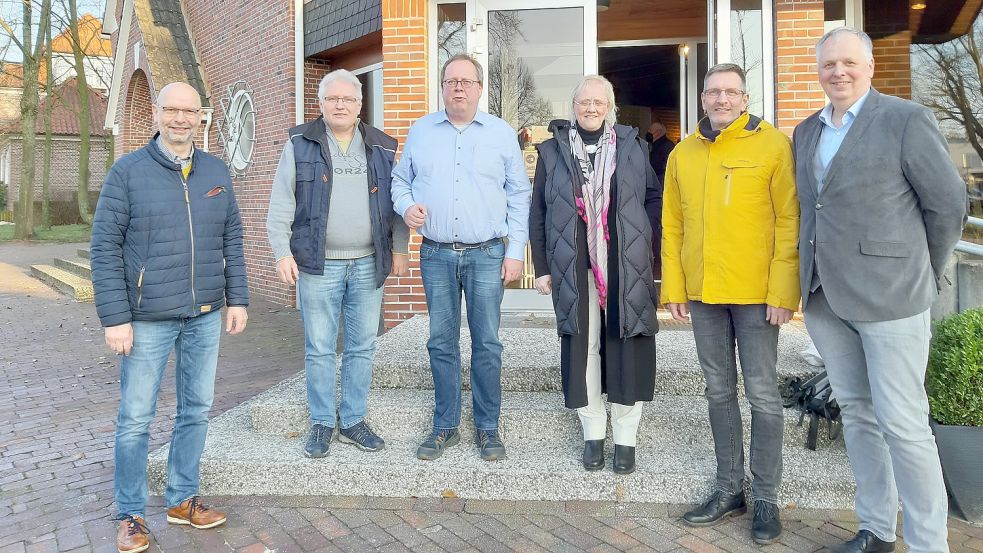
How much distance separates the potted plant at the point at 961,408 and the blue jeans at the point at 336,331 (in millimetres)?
2824

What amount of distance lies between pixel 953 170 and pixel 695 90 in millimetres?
5374

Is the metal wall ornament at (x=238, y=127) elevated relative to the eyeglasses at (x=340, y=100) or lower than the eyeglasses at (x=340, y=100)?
Answer: elevated

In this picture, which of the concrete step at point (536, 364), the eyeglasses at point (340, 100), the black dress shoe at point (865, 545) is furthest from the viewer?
the concrete step at point (536, 364)

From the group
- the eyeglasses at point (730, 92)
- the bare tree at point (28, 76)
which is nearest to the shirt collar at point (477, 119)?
the eyeglasses at point (730, 92)

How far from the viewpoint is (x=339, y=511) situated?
3.68m

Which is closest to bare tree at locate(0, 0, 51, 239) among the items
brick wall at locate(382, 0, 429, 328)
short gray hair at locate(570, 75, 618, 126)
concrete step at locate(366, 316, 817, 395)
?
brick wall at locate(382, 0, 429, 328)

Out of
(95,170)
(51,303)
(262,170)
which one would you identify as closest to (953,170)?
(262,170)

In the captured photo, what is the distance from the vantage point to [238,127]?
11.3 metres

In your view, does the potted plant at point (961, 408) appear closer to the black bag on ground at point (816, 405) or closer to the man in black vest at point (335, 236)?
the black bag on ground at point (816, 405)

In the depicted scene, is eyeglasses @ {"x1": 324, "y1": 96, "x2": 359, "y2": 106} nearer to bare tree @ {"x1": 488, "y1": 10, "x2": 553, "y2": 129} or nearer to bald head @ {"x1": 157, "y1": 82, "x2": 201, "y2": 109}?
bald head @ {"x1": 157, "y1": 82, "x2": 201, "y2": 109}

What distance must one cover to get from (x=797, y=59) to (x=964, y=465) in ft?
11.9

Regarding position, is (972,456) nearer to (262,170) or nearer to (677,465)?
(677,465)

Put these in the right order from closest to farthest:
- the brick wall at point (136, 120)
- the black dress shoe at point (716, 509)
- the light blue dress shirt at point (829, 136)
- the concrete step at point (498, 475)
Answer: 1. the light blue dress shirt at point (829, 136)
2. the black dress shoe at point (716, 509)
3. the concrete step at point (498, 475)
4. the brick wall at point (136, 120)

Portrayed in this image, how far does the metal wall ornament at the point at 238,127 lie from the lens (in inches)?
432
